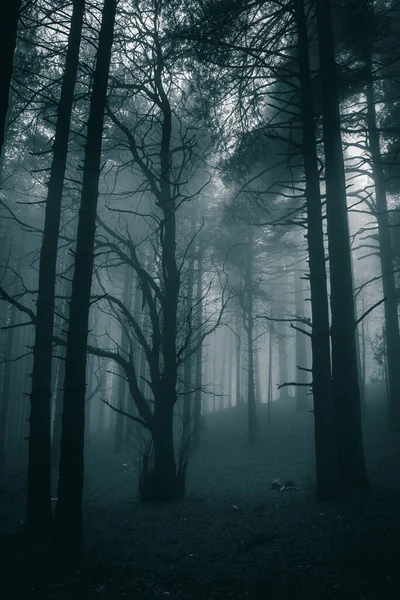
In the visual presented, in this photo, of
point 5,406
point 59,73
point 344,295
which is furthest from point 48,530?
point 5,406

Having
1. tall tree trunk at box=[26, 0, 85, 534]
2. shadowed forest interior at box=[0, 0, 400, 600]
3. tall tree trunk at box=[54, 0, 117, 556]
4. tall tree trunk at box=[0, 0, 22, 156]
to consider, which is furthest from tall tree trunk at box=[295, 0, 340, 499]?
tall tree trunk at box=[0, 0, 22, 156]

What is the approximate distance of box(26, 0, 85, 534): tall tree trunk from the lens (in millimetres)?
6324

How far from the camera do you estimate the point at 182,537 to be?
5461 mm

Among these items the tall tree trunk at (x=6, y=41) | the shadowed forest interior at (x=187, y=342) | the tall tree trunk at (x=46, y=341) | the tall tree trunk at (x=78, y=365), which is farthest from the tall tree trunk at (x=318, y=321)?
the tall tree trunk at (x=6, y=41)

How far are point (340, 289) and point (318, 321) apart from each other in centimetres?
77

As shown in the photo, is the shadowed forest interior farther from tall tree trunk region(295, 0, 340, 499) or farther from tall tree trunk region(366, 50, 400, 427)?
tall tree trunk region(366, 50, 400, 427)

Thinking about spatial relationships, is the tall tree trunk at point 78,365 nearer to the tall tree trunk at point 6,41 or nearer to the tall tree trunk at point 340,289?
the tall tree trunk at point 6,41

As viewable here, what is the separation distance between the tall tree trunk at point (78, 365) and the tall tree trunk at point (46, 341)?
1.21 metres

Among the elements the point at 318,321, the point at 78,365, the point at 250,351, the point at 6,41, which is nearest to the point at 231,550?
the point at 78,365

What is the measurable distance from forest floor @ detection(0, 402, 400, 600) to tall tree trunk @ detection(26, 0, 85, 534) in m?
0.61

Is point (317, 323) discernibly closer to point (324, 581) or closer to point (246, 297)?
point (324, 581)

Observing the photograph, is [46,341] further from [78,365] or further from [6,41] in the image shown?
[6,41]

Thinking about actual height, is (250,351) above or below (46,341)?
above

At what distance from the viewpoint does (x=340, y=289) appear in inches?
278
